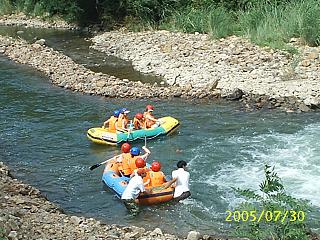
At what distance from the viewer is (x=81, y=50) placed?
23719mm

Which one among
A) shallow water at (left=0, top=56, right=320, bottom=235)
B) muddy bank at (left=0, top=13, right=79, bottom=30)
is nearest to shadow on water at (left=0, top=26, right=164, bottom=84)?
muddy bank at (left=0, top=13, right=79, bottom=30)

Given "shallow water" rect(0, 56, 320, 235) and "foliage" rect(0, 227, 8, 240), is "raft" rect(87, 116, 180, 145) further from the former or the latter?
"foliage" rect(0, 227, 8, 240)

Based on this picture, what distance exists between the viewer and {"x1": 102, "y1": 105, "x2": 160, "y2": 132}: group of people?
43.1 ft

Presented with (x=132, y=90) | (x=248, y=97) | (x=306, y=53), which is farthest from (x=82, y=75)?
(x=306, y=53)

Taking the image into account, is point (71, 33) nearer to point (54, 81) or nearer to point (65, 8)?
point (65, 8)

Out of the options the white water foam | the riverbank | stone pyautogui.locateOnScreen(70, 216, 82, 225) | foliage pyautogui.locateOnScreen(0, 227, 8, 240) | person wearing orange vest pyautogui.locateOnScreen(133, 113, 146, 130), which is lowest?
the white water foam

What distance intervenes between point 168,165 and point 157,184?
1.54m

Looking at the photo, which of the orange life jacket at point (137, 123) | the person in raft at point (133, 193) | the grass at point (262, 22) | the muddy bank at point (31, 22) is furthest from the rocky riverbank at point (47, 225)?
the muddy bank at point (31, 22)

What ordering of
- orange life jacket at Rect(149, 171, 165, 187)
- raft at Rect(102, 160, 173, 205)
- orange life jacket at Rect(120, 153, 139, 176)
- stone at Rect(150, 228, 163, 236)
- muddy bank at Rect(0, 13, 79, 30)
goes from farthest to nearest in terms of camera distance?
muddy bank at Rect(0, 13, 79, 30) < orange life jacket at Rect(120, 153, 139, 176) < orange life jacket at Rect(149, 171, 165, 187) < raft at Rect(102, 160, 173, 205) < stone at Rect(150, 228, 163, 236)

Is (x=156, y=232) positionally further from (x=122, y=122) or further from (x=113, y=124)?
(x=113, y=124)

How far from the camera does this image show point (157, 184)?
33.3ft

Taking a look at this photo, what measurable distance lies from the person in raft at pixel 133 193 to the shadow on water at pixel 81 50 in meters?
8.29

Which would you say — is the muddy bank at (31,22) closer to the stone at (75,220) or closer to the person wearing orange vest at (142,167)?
the person wearing orange vest at (142,167)

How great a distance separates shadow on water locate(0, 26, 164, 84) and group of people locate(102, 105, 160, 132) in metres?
4.55
